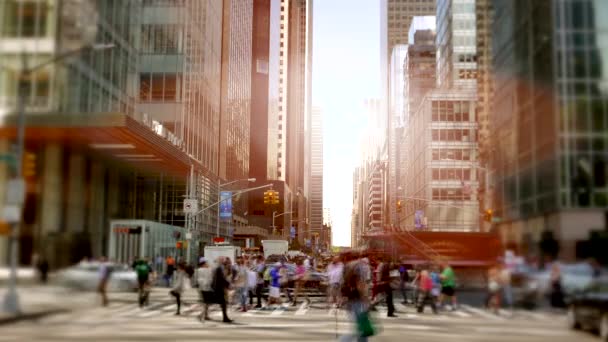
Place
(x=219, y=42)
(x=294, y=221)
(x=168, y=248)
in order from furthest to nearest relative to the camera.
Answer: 1. (x=294, y=221)
2. (x=219, y=42)
3. (x=168, y=248)

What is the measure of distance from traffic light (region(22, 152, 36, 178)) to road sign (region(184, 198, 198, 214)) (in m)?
0.84

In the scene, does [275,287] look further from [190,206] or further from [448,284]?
[448,284]

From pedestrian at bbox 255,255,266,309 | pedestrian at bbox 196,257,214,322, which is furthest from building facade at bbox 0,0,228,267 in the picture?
pedestrian at bbox 255,255,266,309

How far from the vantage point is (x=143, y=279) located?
10.8 feet

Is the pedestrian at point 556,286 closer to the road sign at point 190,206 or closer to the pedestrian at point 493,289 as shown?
the pedestrian at point 493,289

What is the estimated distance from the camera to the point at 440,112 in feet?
10.7

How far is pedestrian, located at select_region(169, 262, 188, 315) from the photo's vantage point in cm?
365

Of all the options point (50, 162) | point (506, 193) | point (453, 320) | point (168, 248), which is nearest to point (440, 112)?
point (506, 193)

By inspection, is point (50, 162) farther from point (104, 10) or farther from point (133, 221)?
point (104, 10)

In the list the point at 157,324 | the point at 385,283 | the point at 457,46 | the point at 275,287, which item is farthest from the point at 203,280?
the point at 275,287

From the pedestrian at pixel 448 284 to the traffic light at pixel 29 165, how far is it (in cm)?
195

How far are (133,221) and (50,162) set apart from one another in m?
0.48

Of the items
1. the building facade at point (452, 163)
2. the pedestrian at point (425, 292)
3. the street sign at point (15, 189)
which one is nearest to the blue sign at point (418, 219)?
the building facade at point (452, 163)

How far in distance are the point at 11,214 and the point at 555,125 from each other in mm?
2301
